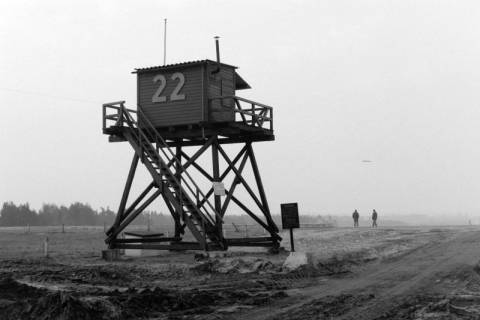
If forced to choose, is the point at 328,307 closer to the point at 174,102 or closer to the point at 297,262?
the point at 297,262

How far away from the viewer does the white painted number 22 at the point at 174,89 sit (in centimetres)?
2502

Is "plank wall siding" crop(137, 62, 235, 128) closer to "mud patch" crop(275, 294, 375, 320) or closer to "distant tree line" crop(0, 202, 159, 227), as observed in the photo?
"mud patch" crop(275, 294, 375, 320)

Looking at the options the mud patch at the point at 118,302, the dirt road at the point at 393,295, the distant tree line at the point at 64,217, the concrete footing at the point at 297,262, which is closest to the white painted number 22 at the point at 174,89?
the concrete footing at the point at 297,262

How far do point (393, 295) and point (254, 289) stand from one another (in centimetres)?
324

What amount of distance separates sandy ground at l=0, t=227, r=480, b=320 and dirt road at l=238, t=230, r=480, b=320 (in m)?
0.02

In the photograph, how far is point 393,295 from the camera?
520 inches

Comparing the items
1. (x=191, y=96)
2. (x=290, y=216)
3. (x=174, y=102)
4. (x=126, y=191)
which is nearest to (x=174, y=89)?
(x=174, y=102)

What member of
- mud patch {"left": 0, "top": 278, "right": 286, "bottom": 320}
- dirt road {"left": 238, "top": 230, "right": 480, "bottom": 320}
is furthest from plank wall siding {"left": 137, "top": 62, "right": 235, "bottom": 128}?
mud patch {"left": 0, "top": 278, "right": 286, "bottom": 320}

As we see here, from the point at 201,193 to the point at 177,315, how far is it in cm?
1220

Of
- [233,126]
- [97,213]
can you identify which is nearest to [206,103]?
[233,126]

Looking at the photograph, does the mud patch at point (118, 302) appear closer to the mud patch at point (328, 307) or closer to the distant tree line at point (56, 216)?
the mud patch at point (328, 307)

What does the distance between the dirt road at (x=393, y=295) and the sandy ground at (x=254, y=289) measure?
2 centimetres

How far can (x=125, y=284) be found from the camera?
15914 millimetres

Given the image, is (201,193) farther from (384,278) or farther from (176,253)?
(384,278)
